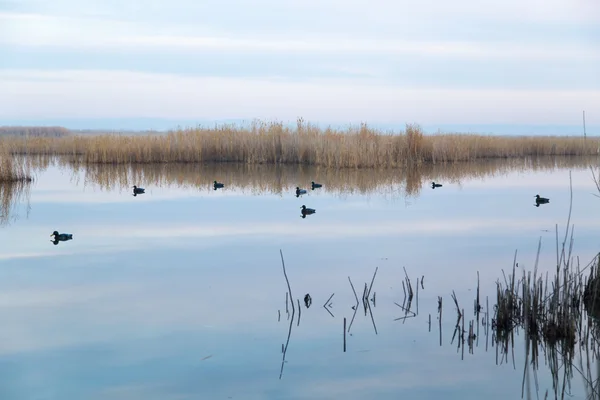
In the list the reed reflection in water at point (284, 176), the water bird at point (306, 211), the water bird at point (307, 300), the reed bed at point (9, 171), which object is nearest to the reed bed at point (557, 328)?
the water bird at point (307, 300)

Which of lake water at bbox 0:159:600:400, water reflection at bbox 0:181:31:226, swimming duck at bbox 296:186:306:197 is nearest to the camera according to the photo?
lake water at bbox 0:159:600:400

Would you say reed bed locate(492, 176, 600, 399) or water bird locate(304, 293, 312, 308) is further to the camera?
water bird locate(304, 293, 312, 308)

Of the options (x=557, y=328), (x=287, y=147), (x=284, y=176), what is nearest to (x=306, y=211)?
(x=284, y=176)

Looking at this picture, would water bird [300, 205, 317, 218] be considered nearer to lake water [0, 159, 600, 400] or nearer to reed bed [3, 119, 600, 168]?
lake water [0, 159, 600, 400]

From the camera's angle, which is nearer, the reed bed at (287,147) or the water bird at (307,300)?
the water bird at (307,300)

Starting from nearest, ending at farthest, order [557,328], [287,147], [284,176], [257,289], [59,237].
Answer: [557,328] < [257,289] < [59,237] < [284,176] < [287,147]

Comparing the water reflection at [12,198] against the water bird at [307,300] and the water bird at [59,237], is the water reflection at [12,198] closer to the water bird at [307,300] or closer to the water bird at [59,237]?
the water bird at [59,237]

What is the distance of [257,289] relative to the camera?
719 centimetres

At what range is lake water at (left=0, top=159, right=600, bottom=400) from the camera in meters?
4.81

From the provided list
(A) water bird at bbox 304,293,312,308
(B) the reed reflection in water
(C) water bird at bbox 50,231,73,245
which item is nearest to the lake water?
(A) water bird at bbox 304,293,312,308

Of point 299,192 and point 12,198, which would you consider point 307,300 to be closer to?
point 299,192

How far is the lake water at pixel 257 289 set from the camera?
189 inches

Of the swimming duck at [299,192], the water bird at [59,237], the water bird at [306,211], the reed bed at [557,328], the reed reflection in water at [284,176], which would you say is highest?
the reed reflection in water at [284,176]

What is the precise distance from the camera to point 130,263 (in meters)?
8.59
